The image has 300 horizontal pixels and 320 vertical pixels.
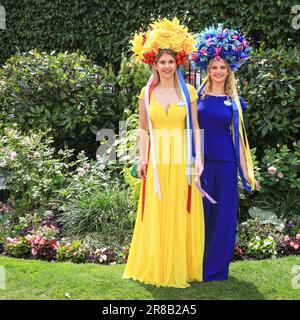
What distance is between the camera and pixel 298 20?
6.48 m

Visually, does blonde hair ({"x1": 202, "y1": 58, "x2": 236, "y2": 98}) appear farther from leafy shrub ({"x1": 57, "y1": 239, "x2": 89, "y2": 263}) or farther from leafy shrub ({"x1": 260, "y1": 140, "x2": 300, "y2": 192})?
leafy shrub ({"x1": 57, "y1": 239, "x2": 89, "y2": 263})

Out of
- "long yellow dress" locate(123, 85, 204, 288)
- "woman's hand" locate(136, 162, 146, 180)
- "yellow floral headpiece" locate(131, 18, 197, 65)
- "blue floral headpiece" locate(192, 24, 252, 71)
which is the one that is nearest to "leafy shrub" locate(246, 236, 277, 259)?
"long yellow dress" locate(123, 85, 204, 288)

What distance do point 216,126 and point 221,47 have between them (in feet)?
1.92

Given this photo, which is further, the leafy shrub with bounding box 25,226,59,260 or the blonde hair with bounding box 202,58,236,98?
the leafy shrub with bounding box 25,226,59,260

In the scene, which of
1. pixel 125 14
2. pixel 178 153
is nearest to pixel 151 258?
pixel 178 153

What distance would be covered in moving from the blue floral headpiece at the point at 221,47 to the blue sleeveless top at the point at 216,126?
0.29 m

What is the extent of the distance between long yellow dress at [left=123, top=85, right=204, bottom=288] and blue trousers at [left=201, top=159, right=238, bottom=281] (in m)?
0.13

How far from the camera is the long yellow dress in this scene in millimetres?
3871

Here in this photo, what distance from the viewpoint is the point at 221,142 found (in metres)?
Answer: 4.02

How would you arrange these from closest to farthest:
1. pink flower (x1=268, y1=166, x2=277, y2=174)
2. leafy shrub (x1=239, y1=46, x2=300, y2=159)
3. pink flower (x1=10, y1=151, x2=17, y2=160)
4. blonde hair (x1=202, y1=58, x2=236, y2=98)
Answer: blonde hair (x1=202, y1=58, x2=236, y2=98) < pink flower (x1=268, y1=166, x2=277, y2=174) < leafy shrub (x1=239, y1=46, x2=300, y2=159) < pink flower (x1=10, y1=151, x2=17, y2=160)

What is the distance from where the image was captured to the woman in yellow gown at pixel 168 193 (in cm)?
385

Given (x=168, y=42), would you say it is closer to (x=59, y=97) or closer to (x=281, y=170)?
(x=281, y=170)

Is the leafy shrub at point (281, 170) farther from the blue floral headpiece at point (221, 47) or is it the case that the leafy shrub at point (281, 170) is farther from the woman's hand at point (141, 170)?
the woman's hand at point (141, 170)

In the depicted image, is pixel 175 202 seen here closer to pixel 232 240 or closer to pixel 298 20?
pixel 232 240
